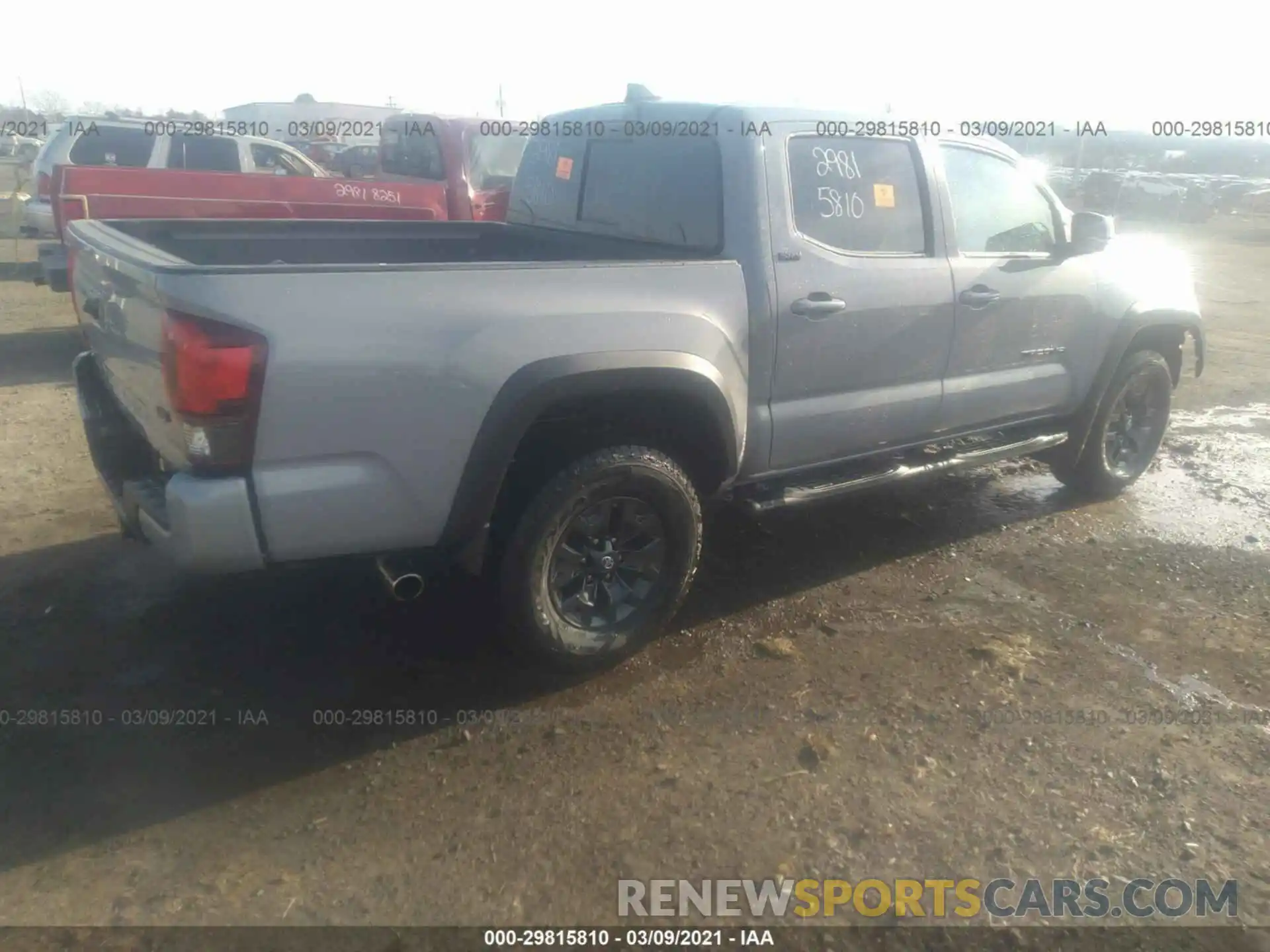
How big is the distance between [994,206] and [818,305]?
4.52ft

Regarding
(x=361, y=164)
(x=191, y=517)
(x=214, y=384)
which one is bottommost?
(x=191, y=517)

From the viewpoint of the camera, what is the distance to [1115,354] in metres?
5.08

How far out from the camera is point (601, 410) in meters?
3.33

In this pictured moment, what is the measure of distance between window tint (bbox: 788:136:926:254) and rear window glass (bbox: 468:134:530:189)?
5.70m

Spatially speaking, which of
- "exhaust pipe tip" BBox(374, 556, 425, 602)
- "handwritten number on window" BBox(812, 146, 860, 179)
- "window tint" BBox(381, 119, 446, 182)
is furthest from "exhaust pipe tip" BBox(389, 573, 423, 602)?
"window tint" BBox(381, 119, 446, 182)

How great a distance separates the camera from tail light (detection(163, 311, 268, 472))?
8.45 feet

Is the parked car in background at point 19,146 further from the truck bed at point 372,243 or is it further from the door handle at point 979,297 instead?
the door handle at point 979,297

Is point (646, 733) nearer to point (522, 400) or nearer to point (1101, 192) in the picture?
point (522, 400)

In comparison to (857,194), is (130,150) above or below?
below

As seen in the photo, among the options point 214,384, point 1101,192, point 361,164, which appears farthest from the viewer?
point 1101,192

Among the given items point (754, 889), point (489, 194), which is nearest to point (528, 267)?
point (754, 889)

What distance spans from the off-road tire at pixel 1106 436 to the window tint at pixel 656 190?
107 inches

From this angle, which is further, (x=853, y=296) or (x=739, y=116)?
(x=853, y=296)

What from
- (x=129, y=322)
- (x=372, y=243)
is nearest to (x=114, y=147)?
(x=372, y=243)
